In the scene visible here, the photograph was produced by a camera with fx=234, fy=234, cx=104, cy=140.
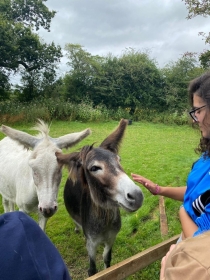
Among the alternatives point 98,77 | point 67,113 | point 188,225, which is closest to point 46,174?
point 188,225

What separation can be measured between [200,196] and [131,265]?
45.3 inches

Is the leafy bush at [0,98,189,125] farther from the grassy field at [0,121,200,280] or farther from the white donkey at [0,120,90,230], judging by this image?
the white donkey at [0,120,90,230]

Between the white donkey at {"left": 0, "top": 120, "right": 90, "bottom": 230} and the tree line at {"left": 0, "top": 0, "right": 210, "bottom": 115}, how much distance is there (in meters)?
16.5

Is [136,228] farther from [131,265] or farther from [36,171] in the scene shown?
[36,171]

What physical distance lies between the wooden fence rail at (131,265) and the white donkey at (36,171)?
94 cm

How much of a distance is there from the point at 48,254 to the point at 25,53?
19029mm

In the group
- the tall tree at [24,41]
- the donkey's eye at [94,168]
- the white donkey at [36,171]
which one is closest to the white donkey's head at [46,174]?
the white donkey at [36,171]

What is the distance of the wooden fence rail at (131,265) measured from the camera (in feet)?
6.31

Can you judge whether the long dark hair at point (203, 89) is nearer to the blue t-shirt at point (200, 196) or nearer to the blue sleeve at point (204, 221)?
the blue t-shirt at point (200, 196)

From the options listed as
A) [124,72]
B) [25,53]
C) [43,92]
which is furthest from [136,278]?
[124,72]

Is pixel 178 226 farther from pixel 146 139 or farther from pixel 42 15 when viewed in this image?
pixel 42 15

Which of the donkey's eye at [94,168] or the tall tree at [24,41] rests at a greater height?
the tall tree at [24,41]

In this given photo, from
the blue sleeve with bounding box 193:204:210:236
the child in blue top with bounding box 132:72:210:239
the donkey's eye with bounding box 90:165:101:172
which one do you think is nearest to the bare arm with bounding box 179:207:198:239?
the child in blue top with bounding box 132:72:210:239

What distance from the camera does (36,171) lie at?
274cm
